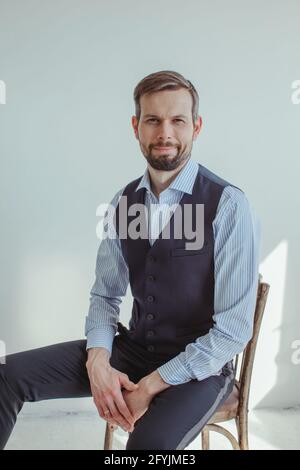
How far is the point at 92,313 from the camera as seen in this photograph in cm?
163

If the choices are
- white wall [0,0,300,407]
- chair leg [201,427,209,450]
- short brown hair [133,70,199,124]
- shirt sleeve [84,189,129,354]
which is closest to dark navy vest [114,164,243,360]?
shirt sleeve [84,189,129,354]

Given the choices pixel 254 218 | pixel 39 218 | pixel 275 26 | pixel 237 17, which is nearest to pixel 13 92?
pixel 39 218

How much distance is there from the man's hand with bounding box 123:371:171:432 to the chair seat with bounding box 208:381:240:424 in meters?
0.25

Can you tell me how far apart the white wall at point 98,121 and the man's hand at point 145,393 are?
1.01 meters

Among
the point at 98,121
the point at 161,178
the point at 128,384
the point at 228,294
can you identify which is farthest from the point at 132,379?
the point at 98,121

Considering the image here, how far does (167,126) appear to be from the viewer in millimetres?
1521

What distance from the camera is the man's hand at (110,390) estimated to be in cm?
138

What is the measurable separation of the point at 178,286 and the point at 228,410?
15.3 inches

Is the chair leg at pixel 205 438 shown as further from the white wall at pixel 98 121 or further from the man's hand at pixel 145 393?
the white wall at pixel 98 121

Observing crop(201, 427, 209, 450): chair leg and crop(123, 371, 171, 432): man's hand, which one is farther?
crop(201, 427, 209, 450): chair leg

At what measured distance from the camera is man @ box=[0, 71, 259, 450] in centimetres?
135

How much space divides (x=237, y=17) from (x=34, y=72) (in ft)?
2.80

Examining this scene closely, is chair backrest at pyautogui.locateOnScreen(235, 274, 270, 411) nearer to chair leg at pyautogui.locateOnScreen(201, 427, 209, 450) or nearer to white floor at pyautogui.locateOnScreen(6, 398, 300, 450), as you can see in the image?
chair leg at pyautogui.locateOnScreen(201, 427, 209, 450)

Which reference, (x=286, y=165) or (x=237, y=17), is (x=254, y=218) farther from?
(x=237, y=17)
